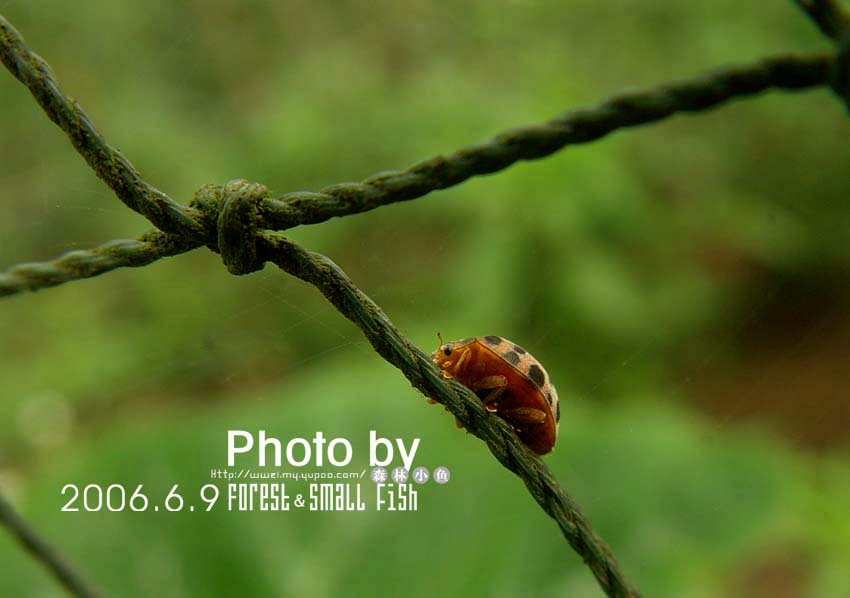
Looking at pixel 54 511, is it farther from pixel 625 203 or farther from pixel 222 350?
pixel 625 203

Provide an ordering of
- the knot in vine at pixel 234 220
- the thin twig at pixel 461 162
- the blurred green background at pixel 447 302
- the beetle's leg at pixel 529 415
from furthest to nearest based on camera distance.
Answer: the blurred green background at pixel 447 302 < the beetle's leg at pixel 529 415 < the knot in vine at pixel 234 220 < the thin twig at pixel 461 162

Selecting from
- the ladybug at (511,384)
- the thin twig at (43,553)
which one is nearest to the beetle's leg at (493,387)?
the ladybug at (511,384)

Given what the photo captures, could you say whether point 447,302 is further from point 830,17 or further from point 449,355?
point 830,17

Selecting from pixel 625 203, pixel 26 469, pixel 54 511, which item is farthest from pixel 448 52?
pixel 54 511

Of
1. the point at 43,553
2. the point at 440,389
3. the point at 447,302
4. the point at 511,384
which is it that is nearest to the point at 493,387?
the point at 511,384

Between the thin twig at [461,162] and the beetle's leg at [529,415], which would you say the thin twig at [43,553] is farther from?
the beetle's leg at [529,415]
